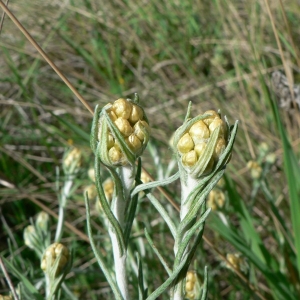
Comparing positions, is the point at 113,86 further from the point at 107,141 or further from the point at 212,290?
the point at 107,141

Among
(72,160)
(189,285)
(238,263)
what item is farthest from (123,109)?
(72,160)

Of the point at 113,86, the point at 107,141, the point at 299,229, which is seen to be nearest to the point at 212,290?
the point at 299,229

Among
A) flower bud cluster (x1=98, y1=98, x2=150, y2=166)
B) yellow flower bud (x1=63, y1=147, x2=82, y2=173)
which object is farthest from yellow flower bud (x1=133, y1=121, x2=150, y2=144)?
yellow flower bud (x1=63, y1=147, x2=82, y2=173)

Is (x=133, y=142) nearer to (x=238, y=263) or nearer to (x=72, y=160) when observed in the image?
(x=238, y=263)

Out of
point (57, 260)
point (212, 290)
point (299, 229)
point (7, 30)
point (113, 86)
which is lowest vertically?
point (212, 290)

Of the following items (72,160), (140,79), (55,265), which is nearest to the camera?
(55,265)
